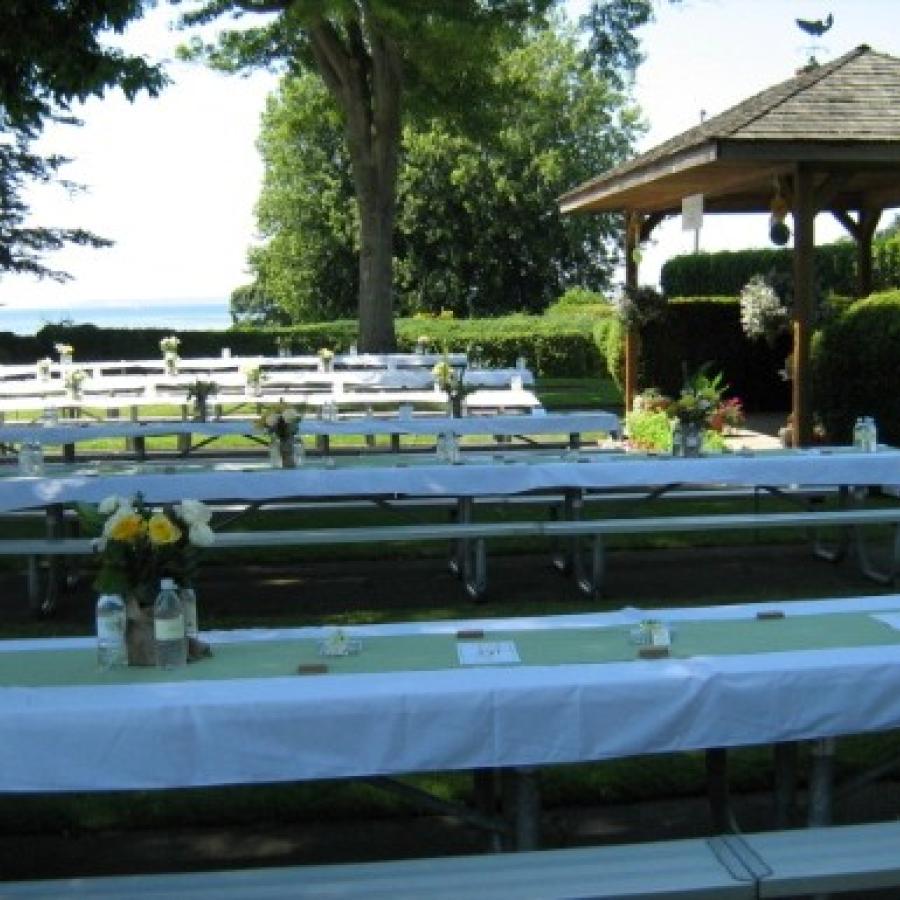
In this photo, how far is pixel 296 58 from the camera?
25.9m

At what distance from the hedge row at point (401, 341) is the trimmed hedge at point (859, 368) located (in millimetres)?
14071

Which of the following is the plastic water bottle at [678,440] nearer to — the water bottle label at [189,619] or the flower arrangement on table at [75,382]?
the water bottle label at [189,619]

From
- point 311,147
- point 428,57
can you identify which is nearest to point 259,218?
point 311,147

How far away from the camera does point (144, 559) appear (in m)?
4.01

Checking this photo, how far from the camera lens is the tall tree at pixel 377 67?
74.5 ft

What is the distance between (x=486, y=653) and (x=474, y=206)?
46.9 metres

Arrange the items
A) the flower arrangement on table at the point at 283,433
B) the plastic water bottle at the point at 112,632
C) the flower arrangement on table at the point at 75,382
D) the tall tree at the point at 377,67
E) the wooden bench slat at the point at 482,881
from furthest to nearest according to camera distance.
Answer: the tall tree at the point at 377,67
the flower arrangement on table at the point at 75,382
the flower arrangement on table at the point at 283,433
the plastic water bottle at the point at 112,632
the wooden bench slat at the point at 482,881

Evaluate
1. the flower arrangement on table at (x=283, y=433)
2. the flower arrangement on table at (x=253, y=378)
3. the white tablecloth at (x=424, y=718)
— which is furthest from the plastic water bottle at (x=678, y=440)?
the flower arrangement on table at (x=253, y=378)

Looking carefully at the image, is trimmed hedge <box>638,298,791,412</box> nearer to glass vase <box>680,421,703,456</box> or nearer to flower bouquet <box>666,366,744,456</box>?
flower bouquet <box>666,366,744,456</box>

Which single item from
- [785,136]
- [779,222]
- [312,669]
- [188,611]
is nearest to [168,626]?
[188,611]

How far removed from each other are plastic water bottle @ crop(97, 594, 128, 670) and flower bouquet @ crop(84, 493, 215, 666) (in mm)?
33

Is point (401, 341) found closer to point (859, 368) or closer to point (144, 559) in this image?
point (859, 368)

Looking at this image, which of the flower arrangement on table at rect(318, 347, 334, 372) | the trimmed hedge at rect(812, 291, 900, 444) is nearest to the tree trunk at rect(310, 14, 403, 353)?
the flower arrangement on table at rect(318, 347, 334, 372)

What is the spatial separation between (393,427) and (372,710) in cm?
875
